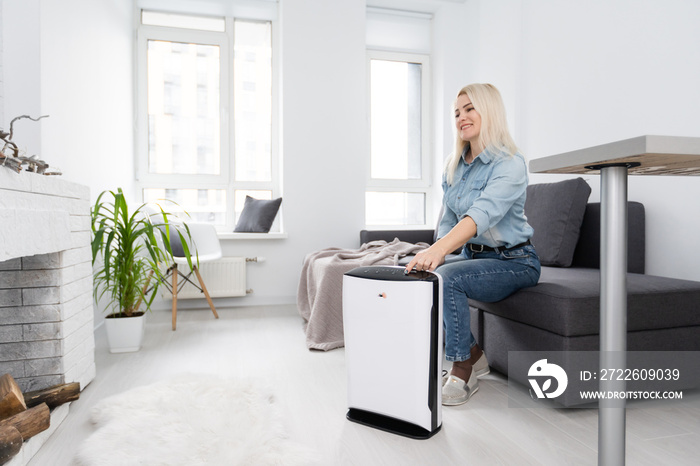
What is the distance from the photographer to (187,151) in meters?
3.99

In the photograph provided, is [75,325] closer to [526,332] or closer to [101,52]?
[526,332]

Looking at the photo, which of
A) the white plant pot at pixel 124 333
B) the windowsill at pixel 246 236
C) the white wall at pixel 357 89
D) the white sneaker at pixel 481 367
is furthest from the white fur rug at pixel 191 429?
the windowsill at pixel 246 236

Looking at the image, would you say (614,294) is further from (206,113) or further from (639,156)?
(206,113)

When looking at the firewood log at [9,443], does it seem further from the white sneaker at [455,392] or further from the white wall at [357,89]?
the white wall at [357,89]

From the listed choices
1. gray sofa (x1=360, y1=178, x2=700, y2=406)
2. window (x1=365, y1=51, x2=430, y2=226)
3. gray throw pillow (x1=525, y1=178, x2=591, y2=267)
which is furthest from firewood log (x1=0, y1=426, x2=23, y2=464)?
window (x1=365, y1=51, x2=430, y2=226)

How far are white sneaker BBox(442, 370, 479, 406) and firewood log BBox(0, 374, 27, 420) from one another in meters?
1.37

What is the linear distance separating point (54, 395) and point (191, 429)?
554 millimetres

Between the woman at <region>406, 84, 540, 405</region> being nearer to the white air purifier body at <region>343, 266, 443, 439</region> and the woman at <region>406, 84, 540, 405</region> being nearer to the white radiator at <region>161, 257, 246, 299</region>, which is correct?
the white air purifier body at <region>343, 266, 443, 439</region>

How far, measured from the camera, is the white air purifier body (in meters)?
1.35

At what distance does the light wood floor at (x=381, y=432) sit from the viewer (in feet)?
4.22

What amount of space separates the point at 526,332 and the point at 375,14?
11.6 ft

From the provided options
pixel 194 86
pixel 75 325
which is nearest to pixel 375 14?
pixel 194 86

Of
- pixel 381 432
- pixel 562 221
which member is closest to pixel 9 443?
pixel 381 432

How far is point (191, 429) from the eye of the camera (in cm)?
139
